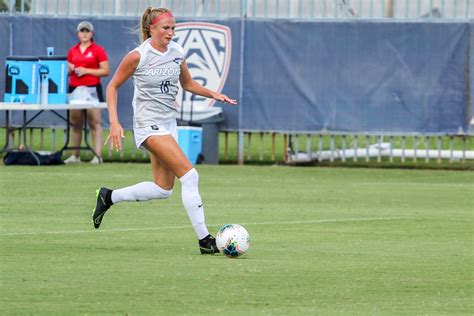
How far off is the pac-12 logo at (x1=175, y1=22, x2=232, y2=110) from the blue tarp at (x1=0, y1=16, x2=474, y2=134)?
0.14 m

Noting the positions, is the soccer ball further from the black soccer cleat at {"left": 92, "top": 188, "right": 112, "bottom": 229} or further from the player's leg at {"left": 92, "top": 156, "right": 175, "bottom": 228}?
the black soccer cleat at {"left": 92, "top": 188, "right": 112, "bottom": 229}

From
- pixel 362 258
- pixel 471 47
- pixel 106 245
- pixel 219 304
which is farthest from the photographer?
pixel 471 47

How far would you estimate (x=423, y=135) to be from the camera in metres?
23.8

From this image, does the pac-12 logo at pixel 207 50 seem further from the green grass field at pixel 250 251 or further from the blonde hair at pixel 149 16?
the blonde hair at pixel 149 16

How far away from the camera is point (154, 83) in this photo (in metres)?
11.8

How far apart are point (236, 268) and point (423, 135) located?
13.8 metres

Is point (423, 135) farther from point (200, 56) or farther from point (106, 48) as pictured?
point (106, 48)

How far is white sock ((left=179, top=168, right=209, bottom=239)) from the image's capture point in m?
11.4

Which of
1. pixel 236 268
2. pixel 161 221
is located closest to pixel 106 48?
pixel 161 221

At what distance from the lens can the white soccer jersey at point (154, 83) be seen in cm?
1177

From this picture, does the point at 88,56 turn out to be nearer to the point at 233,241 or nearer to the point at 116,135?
the point at 116,135

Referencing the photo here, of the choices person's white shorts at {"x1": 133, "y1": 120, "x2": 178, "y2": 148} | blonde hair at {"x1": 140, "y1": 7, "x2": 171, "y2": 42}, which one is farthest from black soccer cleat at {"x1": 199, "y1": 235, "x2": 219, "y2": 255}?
blonde hair at {"x1": 140, "y1": 7, "x2": 171, "y2": 42}

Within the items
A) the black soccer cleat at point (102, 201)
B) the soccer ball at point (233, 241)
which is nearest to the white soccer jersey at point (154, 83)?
the black soccer cleat at point (102, 201)

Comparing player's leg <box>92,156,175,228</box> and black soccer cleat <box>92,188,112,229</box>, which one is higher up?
player's leg <box>92,156,175,228</box>
